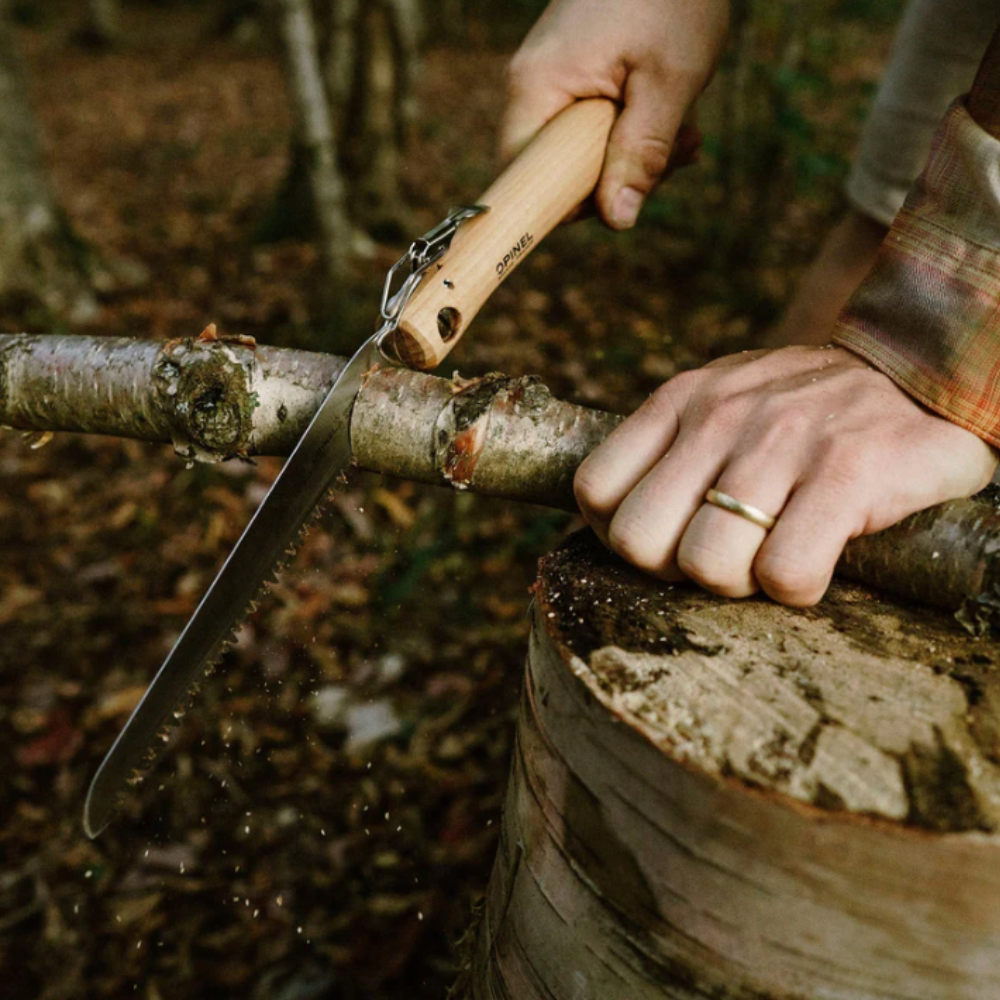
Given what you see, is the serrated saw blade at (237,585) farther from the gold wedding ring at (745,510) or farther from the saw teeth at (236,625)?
the gold wedding ring at (745,510)

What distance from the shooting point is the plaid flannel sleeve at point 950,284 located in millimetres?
1259

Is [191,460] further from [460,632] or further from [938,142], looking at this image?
[460,632]

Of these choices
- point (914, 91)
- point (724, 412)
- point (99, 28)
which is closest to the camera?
point (724, 412)

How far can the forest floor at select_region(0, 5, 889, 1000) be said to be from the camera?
8.12 feet

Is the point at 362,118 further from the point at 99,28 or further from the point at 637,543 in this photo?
the point at 99,28

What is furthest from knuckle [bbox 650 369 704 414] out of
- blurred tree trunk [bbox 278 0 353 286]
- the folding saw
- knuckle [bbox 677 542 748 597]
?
blurred tree trunk [bbox 278 0 353 286]

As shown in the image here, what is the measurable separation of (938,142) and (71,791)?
318 cm

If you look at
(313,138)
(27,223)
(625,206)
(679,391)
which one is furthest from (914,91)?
(27,223)

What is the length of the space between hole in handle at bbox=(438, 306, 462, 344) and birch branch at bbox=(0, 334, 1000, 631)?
9 cm

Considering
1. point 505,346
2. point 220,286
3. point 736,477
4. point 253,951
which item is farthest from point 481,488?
point 220,286

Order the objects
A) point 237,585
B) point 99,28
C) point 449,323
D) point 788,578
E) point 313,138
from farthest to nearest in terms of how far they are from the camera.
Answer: point 99,28
point 313,138
point 237,585
point 449,323
point 788,578

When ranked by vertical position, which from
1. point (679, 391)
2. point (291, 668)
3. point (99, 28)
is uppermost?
point (679, 391)

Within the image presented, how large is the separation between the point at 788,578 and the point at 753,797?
0.33 m

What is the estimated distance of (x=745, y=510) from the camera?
1145mm
